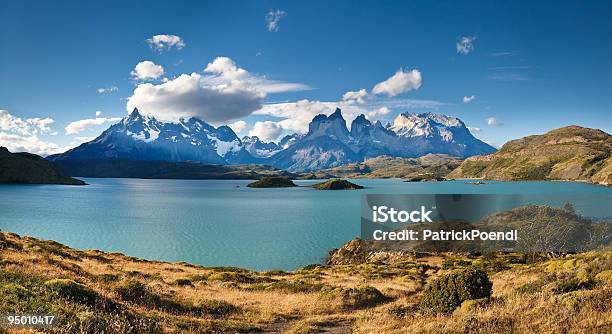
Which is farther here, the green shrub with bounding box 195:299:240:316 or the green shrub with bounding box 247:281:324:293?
the green shrub with bounding box 247:281:324:293

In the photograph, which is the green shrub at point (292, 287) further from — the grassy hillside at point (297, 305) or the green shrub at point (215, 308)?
the green shrub at point (215, 308)

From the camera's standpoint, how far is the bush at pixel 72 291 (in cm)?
1844

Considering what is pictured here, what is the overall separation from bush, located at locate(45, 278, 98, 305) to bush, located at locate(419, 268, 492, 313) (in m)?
18.4

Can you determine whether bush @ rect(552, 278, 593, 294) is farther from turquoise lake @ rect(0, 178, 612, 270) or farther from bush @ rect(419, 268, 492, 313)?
turquoise lake @ rect(0, 178, 612, 270)

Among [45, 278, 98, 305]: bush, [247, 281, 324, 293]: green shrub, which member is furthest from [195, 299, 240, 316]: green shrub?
[247, 281, 324, 293]: green shrub

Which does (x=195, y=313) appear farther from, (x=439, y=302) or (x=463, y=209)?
(x=463, y=209)

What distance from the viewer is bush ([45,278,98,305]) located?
1844 centimetres

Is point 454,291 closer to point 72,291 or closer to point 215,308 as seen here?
point 215,308

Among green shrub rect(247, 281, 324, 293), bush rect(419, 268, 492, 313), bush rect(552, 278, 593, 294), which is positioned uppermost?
bush rect(552, 278, 593, 294)

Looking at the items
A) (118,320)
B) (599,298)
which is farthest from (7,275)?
(599,298)

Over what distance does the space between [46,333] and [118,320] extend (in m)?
3.72

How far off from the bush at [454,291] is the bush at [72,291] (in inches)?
725

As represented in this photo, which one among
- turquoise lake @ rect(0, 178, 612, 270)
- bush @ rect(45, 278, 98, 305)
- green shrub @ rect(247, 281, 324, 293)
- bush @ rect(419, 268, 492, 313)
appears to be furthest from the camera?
turquoise lake @ rect(0, 178, 612, 270)

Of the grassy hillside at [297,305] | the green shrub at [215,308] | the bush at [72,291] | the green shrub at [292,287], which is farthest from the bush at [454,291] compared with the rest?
the bush at [72,291]
